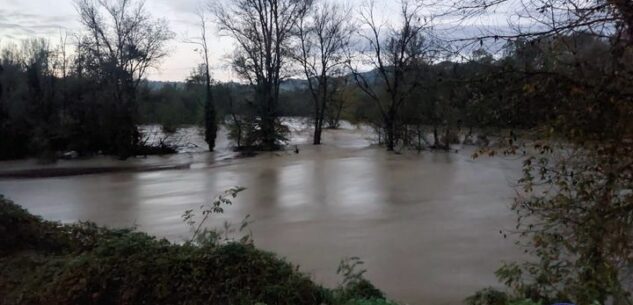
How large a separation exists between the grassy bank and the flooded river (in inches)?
→ 104

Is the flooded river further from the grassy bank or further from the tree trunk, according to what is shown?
the tree trunk

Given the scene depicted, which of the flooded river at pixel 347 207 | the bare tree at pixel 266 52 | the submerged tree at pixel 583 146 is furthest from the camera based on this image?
the bare tree at pixel 266 52

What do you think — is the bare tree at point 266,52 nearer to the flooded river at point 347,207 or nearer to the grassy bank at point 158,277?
the flooded river at point 347,207

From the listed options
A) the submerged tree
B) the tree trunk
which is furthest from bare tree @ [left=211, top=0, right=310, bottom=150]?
the submerged tree

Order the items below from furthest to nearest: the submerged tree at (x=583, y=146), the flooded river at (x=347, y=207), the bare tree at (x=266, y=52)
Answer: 1. the bare tree at (x=266, y=52)
2. the flooded river at (x=347, y=207)
3. the submerged tree at (x=583, y=146)

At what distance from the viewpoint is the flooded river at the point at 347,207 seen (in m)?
7.44

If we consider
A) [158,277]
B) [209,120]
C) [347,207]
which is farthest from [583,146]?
[209,120]

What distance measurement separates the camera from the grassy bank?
2988 millimetres

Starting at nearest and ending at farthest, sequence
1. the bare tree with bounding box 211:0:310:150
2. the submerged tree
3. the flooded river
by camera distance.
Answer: the submerged tree < the flooded river < the bare tree with bounding box 211:0:310:150

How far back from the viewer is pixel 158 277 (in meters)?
3.07

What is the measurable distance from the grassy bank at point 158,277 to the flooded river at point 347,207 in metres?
2.65

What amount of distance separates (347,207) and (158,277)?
29.0ft

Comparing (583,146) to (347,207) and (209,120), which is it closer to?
(347,207)

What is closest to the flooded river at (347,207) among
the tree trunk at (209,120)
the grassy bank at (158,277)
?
the grassy bank at (158,277)
